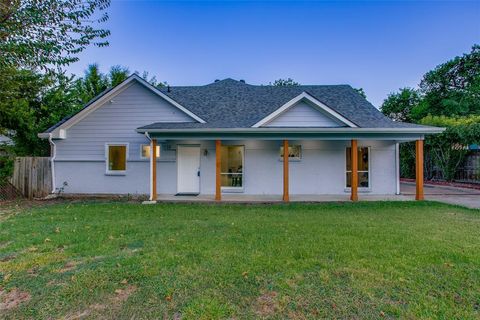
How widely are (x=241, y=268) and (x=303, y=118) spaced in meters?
8.04

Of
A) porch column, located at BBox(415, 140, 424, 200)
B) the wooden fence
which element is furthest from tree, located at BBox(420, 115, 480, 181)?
the wooden fence

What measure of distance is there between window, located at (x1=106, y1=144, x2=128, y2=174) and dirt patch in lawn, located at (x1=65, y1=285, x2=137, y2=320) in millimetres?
9498

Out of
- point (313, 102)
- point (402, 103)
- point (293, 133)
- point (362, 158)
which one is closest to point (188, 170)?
point (293, 133)

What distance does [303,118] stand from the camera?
10.8m

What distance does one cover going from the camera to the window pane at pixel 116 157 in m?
12.1

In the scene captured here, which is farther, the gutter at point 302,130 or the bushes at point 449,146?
the bushes at point 449,146

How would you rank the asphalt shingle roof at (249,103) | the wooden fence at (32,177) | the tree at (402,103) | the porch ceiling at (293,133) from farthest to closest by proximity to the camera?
1. the tree at (402,103)
2. the wooden fence at (32,177)
3. the asphalt shingle roof at (249,103)
4. the porch ceiling at (293,133)

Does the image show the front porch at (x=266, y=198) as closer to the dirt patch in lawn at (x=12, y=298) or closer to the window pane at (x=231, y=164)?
the window pane at (x=231, y=164)

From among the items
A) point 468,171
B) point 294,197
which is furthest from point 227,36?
point 468,171

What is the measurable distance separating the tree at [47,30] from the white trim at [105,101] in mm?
4504

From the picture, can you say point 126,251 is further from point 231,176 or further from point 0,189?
point 0,189

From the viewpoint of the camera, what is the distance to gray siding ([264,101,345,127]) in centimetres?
1065

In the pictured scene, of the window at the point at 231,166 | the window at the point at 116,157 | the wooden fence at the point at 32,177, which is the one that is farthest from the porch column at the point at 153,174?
the wooden fence at the point at 32,177

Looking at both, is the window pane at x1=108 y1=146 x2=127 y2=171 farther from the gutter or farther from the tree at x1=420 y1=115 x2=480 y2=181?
the tree at x1=420 y1=115 x2=480 y2=181
